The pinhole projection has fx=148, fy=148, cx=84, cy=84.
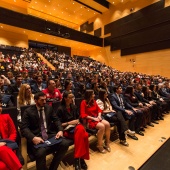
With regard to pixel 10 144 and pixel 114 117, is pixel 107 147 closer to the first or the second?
pixel 114 117

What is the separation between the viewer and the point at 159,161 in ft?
6.33

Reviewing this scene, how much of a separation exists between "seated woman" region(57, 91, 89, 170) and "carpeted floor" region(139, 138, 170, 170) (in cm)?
→ 74

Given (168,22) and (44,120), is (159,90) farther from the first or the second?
(168,22)

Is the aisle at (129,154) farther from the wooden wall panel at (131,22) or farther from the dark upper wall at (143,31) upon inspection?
the wooden wall panel at (131,22)

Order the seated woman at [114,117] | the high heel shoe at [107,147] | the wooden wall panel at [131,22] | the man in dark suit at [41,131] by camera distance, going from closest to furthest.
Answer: the man in dark suit at [41,131] → the high heel shoe at [107,147] → the seated woman at [114,117] → the wooden wall panel at [131,22]

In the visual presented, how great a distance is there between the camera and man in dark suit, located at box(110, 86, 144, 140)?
2574 millimetres

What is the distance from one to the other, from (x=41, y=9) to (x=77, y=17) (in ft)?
14.2

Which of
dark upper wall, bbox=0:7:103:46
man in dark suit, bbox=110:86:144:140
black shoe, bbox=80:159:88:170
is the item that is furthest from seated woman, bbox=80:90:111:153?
dark upper wall, bbox=0:7:103:46

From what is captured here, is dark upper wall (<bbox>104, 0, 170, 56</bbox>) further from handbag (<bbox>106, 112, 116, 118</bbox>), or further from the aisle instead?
handbag (<bbox>106, 112, 116, 118</bbox>)

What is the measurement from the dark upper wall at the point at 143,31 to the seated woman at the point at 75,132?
11.3 metres

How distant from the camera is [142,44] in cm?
1259

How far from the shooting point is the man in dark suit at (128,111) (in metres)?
2.57

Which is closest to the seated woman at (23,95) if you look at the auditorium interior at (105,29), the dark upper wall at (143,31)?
the auditorium interior at (105,29)

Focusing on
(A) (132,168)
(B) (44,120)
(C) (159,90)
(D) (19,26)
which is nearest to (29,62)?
(D) (19,26)
